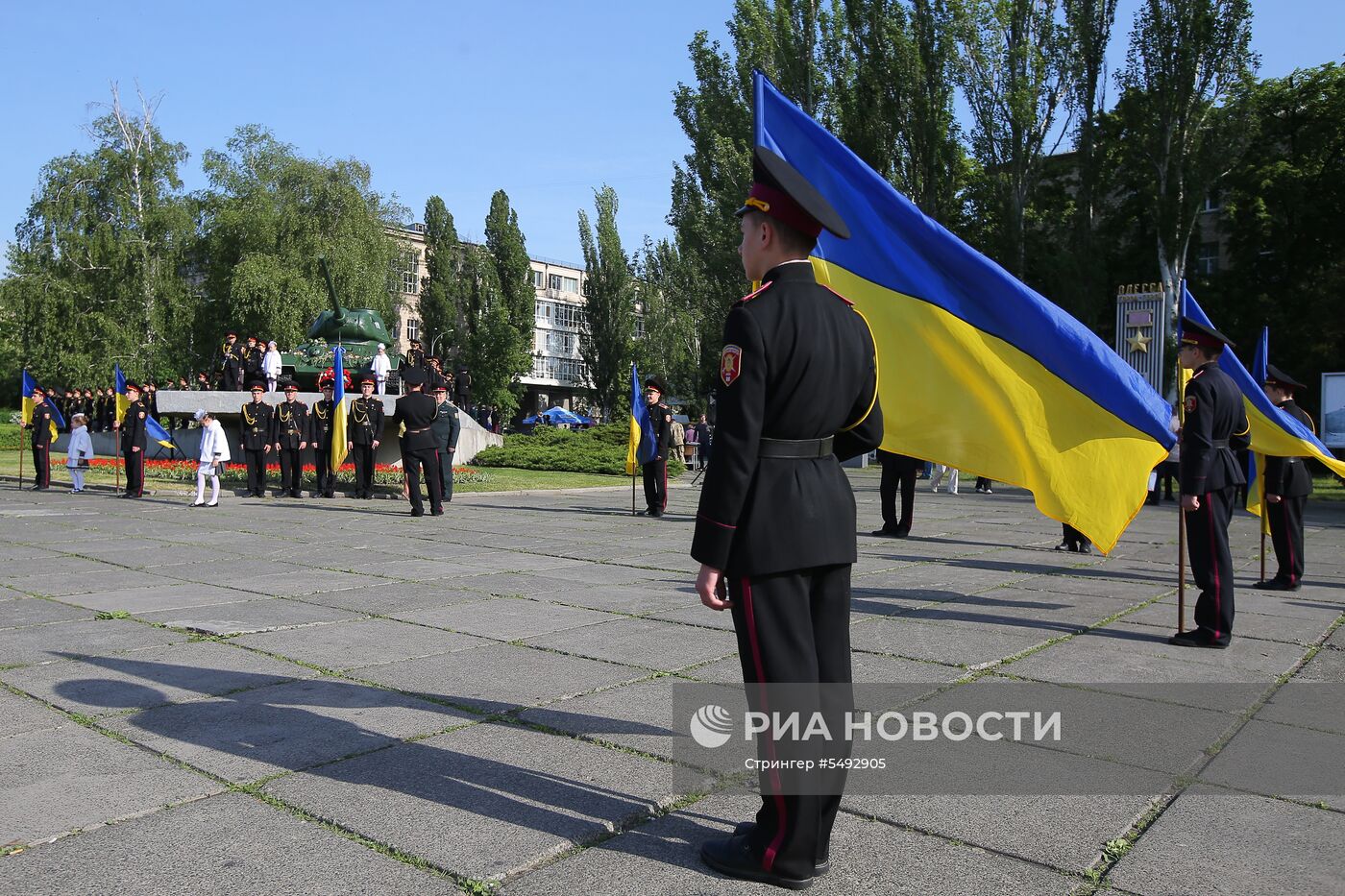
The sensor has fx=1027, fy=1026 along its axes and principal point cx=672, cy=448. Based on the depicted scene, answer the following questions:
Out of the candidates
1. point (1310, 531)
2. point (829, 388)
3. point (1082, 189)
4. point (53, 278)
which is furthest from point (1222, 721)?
point (53, 278)

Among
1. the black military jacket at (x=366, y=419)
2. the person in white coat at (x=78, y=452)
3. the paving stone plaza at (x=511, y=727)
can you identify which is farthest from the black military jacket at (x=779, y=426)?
the person in white coat at (x=78, y=452)

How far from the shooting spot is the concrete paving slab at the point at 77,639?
573 centimetres

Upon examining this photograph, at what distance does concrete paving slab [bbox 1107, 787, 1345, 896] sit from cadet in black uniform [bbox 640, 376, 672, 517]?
39.7 feet

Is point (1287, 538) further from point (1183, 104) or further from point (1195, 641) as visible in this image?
point (1183, 104)

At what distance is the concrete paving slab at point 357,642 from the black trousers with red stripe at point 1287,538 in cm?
712

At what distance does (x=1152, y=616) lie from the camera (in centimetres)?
745

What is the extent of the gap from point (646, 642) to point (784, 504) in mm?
3282

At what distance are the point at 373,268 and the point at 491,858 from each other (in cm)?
4275

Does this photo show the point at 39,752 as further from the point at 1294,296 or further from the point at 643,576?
the point at 1294,296

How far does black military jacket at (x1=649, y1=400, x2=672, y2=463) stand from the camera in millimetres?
15500

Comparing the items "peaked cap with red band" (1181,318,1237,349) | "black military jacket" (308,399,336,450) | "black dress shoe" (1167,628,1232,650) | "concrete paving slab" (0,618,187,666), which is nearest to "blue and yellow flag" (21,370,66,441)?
"black military jacket" (308,399,336,450)

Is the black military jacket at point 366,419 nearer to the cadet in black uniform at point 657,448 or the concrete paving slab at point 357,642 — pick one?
the cadet in black uniform at point 657,448

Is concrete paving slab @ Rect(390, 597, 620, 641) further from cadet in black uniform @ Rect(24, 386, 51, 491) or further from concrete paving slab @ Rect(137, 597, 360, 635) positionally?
cadet in black uniform @ Rect(24, 386, 51, 491)

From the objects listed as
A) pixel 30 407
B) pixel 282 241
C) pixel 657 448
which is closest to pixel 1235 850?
pixel 657 448
